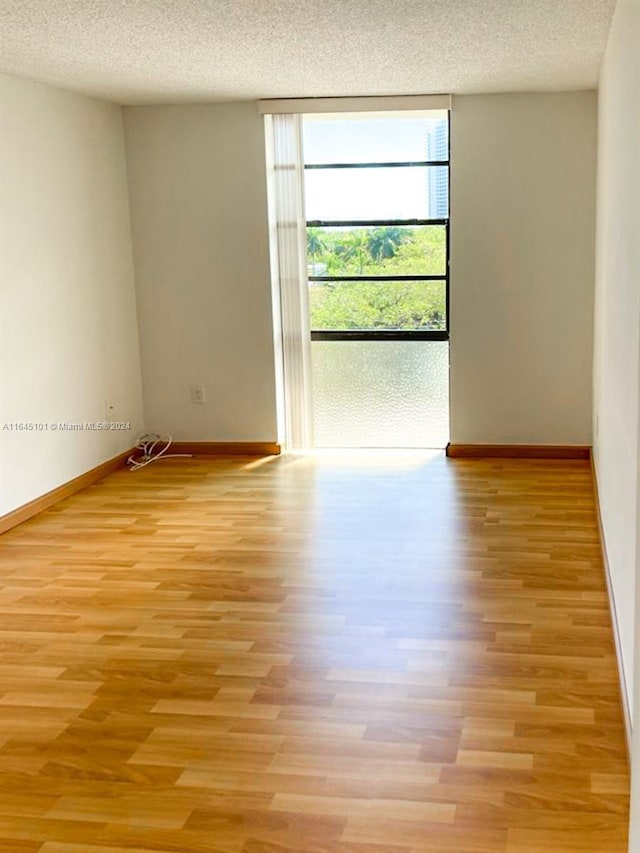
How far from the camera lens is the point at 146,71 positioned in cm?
501

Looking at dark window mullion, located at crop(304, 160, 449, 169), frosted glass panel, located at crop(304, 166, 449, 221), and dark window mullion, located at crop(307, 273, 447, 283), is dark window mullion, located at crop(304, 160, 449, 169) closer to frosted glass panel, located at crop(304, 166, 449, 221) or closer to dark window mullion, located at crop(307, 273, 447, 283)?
frosted glass panel, located at crop(304, 166, 449, 221)

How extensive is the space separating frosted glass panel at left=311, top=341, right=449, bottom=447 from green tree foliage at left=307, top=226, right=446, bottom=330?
0.54ft

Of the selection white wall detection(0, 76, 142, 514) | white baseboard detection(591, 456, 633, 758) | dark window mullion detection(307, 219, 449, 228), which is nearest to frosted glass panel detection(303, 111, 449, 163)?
dark window mullion detection(307, 219, 449, 228)

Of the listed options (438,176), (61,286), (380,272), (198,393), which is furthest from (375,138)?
(61,286)

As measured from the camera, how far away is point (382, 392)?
6445mm

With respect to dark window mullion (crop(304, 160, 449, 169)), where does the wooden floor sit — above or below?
below

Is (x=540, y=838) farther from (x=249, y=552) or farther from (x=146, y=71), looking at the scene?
(x=146, y=71)

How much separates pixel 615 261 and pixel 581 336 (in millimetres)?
2297

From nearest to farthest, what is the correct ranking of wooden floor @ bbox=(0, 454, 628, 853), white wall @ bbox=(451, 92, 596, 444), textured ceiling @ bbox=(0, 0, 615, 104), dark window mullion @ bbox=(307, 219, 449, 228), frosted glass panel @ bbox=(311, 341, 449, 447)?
wooden floor @ bbox=(0, 454, 628, 853), textured ceiling @ bbox=(0, 0, 615, 104), white wall @ bbox=(451, 92, 596, 444), dark window mullion @ bbox=(307, 219, 449, 228), frosted glass panel @ bbox=(311, 341, 449, 447)

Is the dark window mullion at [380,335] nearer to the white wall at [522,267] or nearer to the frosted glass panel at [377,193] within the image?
the white wall at [522,267]

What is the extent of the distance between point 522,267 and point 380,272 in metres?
0.88

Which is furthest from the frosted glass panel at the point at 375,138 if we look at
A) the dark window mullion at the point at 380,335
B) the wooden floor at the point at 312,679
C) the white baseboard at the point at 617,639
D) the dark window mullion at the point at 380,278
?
the white baseboard at the point at 617,639

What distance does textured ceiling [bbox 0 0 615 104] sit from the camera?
3.79 m

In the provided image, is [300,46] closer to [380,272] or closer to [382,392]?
[380,272]
